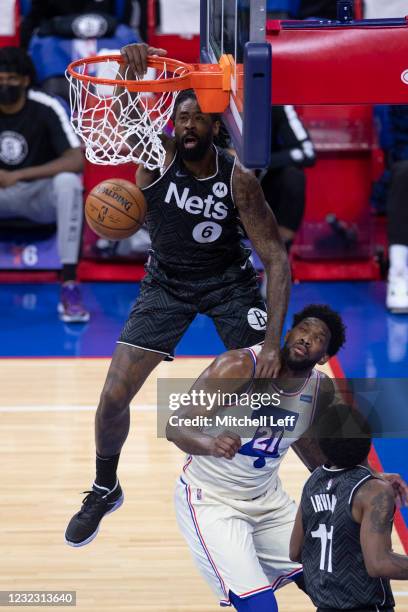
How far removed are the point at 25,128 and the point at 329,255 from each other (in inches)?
106

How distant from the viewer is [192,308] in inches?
196

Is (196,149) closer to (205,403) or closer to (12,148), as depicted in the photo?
(205,403)

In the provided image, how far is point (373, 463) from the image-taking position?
6004 millimetres

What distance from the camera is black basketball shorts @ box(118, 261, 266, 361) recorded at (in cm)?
490

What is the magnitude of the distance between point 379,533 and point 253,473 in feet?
3.01

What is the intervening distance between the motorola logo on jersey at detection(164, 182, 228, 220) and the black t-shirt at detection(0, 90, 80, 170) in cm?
386

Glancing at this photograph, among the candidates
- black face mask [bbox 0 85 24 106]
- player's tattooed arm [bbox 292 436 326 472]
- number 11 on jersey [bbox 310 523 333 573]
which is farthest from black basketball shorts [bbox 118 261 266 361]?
black face mask [bbox 0 85 24 106]

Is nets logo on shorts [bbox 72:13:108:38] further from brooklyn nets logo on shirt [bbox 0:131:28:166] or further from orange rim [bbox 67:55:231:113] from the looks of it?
orange rim [bbox 67:55:231:113]

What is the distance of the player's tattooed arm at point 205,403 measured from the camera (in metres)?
4.05

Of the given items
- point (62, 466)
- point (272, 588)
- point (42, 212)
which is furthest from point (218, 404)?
point (42, 212)

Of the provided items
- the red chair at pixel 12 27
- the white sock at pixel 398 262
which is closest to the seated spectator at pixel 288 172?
the white sock at pixel 398 262

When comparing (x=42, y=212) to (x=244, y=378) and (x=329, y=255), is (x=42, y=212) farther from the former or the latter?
(x=244, y=378)

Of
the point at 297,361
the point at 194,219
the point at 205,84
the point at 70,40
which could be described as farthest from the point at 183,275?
the point at 70,40

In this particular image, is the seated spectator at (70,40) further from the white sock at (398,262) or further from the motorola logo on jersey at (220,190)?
the motorola logo on jersey at (220,190)
